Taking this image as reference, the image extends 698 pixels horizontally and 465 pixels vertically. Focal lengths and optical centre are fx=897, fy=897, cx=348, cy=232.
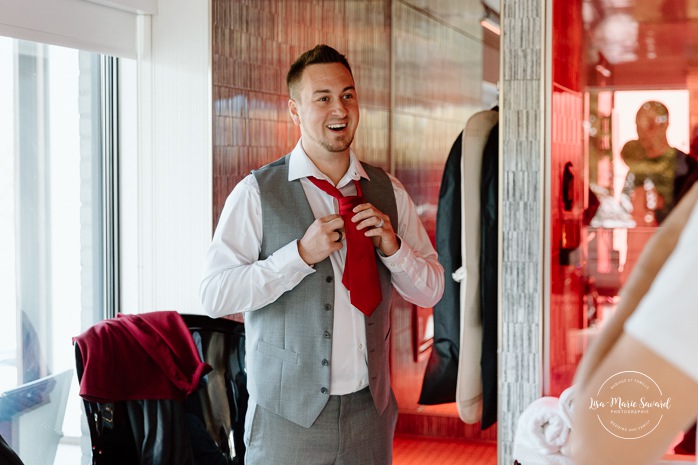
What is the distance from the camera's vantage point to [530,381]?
312 cm

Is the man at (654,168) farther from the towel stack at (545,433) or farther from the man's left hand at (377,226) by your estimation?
the man's left hand at (377,226)

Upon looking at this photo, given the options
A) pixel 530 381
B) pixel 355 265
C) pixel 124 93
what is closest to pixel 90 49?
pixel 124 93

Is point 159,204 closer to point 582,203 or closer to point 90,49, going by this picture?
point 90,49

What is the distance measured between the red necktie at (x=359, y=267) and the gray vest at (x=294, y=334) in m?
0.05

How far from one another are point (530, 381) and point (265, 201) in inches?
51.6

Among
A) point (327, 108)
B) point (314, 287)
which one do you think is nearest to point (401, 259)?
point (314, 287)

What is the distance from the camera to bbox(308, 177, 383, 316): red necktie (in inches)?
89.8

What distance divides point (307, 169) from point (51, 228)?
41.6 inches

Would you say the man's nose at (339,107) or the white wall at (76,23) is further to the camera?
the white wall at (76,23)

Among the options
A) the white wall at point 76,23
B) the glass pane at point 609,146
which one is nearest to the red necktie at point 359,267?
the glass pane at point 609,146

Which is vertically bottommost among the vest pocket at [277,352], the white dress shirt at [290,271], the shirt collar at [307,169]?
the vest pocket at [277,352]

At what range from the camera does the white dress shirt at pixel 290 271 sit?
222cm

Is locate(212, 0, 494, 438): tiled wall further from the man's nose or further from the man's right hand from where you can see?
the man's right hand

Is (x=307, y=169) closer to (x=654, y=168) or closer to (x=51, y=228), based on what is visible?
(x=51, y=228)
